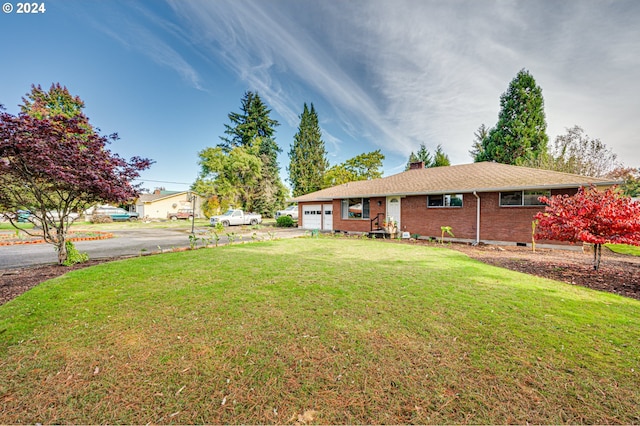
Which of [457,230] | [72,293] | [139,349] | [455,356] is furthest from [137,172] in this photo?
[457,230]

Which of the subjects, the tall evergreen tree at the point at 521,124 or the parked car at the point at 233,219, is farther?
the tall evergreen tree at the point at 521,124

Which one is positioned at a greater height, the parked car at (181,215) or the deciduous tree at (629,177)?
the deciduous tree at (629,177)

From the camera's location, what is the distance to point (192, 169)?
34.6 metres

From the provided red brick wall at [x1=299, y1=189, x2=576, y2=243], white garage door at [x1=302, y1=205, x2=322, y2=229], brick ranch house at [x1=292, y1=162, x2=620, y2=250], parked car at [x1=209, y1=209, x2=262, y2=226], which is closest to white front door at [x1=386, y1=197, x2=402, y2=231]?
brick ranch house at [x1=292, y1=162, x2=620, y2=250]

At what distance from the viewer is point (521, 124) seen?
2741 centimetres

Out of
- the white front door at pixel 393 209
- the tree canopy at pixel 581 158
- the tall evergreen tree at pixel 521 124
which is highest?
the tall evergreen tree at pixel 521 124

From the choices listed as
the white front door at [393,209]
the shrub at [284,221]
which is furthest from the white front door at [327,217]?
the shrub at [284,221]

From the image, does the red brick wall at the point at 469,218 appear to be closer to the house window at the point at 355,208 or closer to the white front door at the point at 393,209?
the white front door at the point at 393,209

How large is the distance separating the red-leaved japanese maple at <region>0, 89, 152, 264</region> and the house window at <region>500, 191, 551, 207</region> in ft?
49.9

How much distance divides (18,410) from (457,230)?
1488 cm

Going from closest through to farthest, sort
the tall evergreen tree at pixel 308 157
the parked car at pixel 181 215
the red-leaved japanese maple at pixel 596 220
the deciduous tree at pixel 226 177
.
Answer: the red-leaved japanese maple at pixel 596 220 → the deciduous tree at pixel 226 177 → the tall evergreen tree at pixel 308 157 → the parked car at pixel 181 215

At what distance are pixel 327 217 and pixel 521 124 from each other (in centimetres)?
2579

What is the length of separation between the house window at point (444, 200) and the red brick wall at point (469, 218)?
0.18 metres

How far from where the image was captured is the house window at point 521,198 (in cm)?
1095
